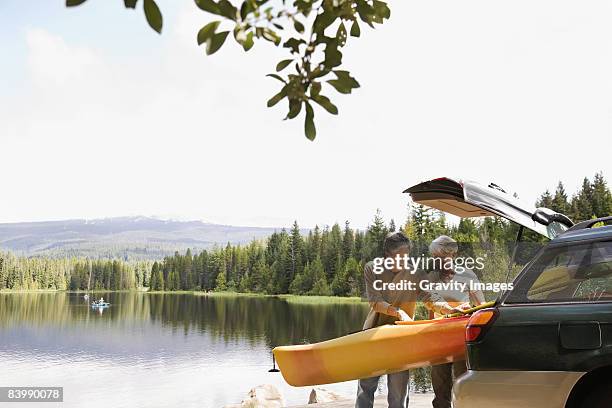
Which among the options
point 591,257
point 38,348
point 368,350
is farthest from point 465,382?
point 38,348

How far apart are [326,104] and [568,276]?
2.80 meters

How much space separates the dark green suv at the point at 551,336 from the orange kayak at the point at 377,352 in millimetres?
1243

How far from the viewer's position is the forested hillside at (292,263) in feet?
194

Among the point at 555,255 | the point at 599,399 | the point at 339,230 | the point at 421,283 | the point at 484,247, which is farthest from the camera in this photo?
the point at 339,230

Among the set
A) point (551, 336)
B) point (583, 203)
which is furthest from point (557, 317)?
point (583, 203)

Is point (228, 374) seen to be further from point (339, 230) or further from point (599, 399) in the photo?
point (339, 230)

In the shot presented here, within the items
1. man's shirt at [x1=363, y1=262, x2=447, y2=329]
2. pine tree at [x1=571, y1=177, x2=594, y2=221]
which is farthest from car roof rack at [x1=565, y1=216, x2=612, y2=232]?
pine tree at [x1=571, y1=177, x2=594, y2=221]

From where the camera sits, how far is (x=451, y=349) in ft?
19.4

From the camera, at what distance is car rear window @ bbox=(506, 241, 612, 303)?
4488mm

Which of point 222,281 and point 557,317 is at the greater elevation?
point 557,317

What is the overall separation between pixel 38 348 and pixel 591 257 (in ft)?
196

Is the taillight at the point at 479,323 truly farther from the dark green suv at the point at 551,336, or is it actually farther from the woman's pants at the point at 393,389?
the woman's pants at the point at 393,389

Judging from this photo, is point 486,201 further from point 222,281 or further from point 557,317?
point 222,281

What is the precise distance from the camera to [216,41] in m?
2.28
